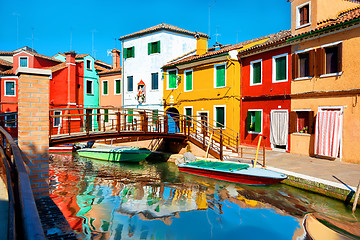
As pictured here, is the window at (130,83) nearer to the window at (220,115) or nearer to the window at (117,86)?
the window at (117,86)

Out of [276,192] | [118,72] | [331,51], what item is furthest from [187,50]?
[276,192]

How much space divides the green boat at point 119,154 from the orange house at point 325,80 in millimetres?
9126

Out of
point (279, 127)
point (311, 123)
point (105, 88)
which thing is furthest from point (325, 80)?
point (105, 88)

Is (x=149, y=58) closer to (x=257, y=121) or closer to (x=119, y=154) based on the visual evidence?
(x=119, y=154)

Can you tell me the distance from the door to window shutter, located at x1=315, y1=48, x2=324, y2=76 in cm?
288

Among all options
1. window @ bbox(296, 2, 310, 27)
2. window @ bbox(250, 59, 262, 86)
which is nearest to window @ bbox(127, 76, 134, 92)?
window @ bbox(250, 59, 262, 86)

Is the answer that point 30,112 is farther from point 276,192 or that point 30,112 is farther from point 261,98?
point 261,98

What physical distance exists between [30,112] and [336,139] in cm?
1279

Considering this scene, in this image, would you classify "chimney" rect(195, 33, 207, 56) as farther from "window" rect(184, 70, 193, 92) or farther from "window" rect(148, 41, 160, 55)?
"window" rect(148, 41, 160, 55)

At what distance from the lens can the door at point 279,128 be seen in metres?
15.6

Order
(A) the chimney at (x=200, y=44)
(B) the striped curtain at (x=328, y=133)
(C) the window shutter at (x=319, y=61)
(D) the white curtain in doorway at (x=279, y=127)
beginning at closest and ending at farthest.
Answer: (B) the striped curtain at (x=328, y=133), (C) the window shutter at (x=319, y=61), (D) the white curtain in doorway at (x=279, y=127), (A) the chimney at (x=200, y=44)

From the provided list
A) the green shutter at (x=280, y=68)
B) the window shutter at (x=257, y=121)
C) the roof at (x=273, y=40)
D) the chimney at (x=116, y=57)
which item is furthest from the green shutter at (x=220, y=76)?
the chimney at (x=116, y=57)

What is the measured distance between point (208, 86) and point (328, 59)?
27.3 ft

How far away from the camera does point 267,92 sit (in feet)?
55.4
